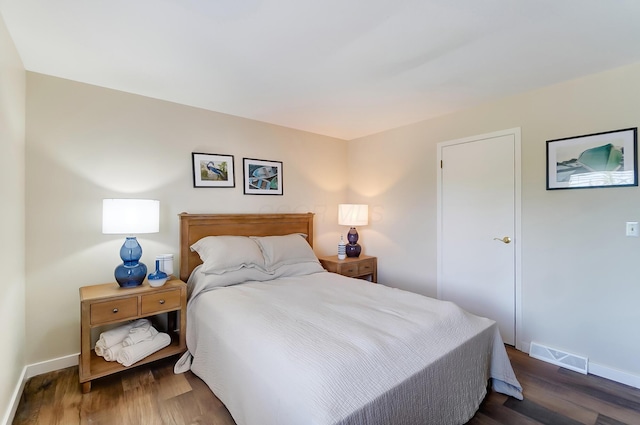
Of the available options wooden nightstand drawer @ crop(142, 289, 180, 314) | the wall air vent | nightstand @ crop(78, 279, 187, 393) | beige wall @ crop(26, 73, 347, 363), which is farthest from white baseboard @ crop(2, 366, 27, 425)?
the wall air vent

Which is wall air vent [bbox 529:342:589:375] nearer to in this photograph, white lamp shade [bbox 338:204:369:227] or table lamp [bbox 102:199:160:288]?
white lamp shade [bbox 338:204:369:227]

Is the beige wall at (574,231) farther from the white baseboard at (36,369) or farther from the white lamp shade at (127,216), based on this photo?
the white baseboard at (36,369)

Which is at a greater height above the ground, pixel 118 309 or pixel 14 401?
pixel 118 309

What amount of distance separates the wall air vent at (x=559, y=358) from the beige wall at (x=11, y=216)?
3.65 metres

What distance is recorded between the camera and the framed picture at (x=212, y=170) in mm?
2900

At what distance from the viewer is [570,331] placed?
235 cm

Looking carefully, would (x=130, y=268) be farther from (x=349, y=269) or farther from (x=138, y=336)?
(x=349, y=269)

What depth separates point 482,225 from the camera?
9.35 feet

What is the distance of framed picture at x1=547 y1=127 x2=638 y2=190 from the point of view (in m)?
2.09

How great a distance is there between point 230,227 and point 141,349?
1291mm

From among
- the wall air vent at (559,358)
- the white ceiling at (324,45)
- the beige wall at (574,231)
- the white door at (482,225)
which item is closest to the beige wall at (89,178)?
the white ceiling at (324,45)

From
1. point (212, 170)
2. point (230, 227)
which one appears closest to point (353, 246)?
point (230, 227)

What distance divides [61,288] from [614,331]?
4.18 meters

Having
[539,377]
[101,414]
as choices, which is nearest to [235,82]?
[101,414]
